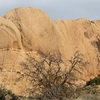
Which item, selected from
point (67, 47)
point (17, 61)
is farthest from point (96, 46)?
point (17, 61)

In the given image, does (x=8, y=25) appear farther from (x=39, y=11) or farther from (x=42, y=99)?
(x=42, y=99)

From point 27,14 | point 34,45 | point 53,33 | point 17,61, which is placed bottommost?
point 17,61

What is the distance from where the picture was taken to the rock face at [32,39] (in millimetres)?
15468

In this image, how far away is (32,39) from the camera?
55.3ft

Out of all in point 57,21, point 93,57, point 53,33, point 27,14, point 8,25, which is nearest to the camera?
point 8,25

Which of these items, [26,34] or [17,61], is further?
[26,34]

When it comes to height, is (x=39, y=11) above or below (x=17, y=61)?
above

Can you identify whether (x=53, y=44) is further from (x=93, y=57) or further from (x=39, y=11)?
(x=93, y=57)

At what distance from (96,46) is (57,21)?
5.27 meters

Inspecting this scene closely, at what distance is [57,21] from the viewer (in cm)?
2081

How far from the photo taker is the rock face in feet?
50.7

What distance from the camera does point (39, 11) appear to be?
18.4m

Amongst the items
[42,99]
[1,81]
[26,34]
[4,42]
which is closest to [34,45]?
[26,34]

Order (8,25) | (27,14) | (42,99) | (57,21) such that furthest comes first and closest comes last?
(57,21), (27,14), (8,25), (42,99)
